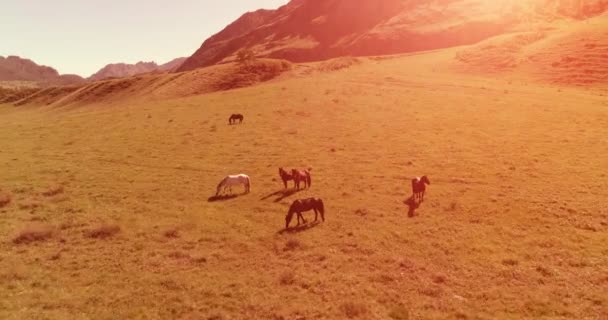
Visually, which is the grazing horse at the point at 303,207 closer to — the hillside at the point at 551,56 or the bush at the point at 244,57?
the hillside at the point at 551,56

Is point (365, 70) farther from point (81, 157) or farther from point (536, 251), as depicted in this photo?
point (536, 251)

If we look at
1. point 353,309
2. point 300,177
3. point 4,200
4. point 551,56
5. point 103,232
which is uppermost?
point 551,56

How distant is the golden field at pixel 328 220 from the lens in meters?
16.4

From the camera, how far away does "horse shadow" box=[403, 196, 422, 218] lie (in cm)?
2393

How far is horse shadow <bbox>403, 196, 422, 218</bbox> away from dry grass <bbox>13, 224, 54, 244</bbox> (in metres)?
19.3

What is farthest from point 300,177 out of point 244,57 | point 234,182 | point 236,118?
point 244,57

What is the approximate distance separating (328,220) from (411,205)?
504 cm

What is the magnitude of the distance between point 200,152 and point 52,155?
15.8m

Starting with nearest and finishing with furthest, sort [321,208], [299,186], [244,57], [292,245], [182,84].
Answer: [292,245], [321,208], [299,186], [182,84], [244,57]

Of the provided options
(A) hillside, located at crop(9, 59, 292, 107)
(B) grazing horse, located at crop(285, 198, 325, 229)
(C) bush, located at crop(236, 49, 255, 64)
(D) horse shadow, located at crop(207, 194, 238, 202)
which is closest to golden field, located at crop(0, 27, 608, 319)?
(D) horse shadow, located at crop(207, 194, 238, 202)

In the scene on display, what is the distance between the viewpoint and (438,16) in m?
158

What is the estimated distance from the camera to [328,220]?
77.9 feet

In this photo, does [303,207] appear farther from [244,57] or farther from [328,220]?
[244,57]

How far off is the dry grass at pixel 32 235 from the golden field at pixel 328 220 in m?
0.14
